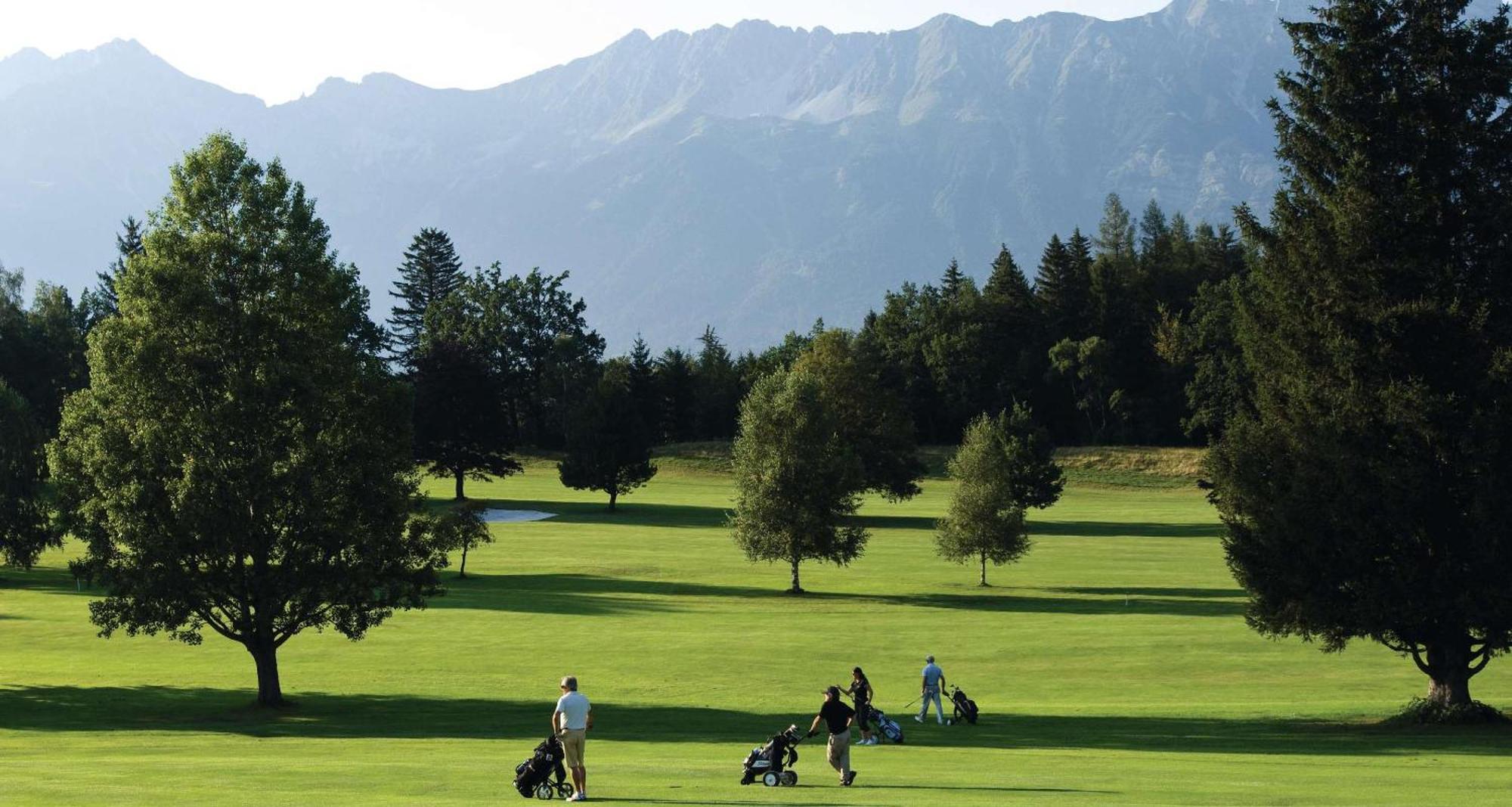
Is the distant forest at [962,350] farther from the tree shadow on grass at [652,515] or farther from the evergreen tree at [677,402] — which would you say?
the tree shadow on grass at [652,515]

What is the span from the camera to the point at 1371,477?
100 ft

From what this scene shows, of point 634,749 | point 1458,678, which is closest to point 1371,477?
point 1458,678

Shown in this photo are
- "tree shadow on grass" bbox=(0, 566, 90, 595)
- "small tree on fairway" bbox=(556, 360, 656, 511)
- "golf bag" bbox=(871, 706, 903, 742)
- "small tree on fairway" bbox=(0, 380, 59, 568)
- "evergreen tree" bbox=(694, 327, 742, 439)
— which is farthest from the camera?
"evergreen tree" bbox=(694, 327, 742, 439)

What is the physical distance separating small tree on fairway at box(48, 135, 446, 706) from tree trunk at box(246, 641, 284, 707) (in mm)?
43

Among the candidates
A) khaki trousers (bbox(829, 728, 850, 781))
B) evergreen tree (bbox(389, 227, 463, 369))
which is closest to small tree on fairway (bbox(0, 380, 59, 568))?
khaki trousers (bbox(829, 728, 850, 781))

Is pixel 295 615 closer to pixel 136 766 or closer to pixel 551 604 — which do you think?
pixel 136 766

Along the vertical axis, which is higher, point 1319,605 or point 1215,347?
point 1215,347

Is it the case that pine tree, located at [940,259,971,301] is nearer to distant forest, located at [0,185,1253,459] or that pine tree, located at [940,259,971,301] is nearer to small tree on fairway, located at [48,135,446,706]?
distant forest, located at [0,185,1253,459]

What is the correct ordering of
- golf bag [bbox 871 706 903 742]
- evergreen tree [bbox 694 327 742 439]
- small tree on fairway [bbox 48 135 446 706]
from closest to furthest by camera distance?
Result: 1. golf bag [bbox 871 706 903 742]
2. small tree on fairway [bbox 48 135 446 706]
3. evergreen tree [bbox 694 327 742 439]

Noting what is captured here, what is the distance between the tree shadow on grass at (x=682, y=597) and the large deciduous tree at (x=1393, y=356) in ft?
78.1

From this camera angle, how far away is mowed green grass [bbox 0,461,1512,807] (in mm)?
23703

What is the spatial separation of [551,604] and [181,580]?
25.0 metres

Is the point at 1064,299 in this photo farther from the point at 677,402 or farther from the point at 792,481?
the point at 792,481

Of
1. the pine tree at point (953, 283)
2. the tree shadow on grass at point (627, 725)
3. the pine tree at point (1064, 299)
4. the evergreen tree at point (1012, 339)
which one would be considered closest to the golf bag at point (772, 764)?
the tree shadow on grass at point (627, 725)
